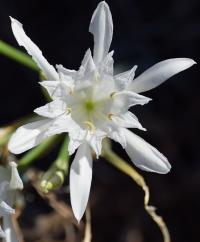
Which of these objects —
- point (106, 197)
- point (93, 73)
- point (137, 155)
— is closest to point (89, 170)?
point (137, 155)

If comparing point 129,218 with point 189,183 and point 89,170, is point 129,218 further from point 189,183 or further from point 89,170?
point 89,170

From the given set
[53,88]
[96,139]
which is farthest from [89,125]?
[53,88]

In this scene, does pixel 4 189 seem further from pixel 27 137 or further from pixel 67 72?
pixel 67 72

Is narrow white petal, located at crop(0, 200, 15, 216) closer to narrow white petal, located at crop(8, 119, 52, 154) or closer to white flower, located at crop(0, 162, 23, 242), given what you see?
white flower, located at crop(0, 162, 23, 242)

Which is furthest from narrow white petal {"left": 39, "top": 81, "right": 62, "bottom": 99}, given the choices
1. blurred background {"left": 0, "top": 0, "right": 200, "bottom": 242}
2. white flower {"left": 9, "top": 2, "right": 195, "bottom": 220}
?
blurred background {"left": 0, "top": 0, "right": 200, "bottom": 242}

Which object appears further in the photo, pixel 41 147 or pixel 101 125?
pixel 41 147

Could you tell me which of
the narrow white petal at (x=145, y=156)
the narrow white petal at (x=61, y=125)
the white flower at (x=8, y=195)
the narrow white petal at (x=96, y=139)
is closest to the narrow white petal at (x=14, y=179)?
the white flower at (x=8, y=195)
